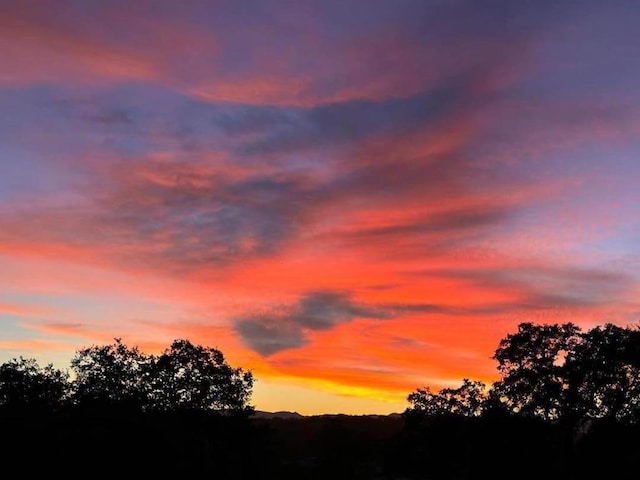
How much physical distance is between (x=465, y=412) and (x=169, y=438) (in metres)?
44.4

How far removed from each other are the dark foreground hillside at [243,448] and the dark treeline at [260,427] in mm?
Answer: 121

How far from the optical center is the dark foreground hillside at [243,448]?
1911 inches

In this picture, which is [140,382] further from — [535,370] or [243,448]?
[535,370]

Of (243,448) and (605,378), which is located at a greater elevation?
(605,378)

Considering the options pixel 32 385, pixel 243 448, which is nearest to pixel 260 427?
pixel 243 448

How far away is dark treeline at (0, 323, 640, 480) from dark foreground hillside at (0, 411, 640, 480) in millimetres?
121

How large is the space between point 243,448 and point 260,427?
24.2 feet

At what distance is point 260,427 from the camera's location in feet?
273

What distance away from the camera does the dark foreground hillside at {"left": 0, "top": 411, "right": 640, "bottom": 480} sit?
159ft

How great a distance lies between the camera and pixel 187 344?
256 ft

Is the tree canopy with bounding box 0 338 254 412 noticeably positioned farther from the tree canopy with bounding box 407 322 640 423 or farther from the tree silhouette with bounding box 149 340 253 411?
the tree canopy with bounding box 407 322 640 423

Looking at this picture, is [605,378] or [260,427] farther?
[260,427]

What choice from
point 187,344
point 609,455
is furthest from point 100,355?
point 609,455

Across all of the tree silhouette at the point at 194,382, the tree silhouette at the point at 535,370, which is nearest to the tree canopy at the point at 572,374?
the tree silhouette at the point at 535,370
